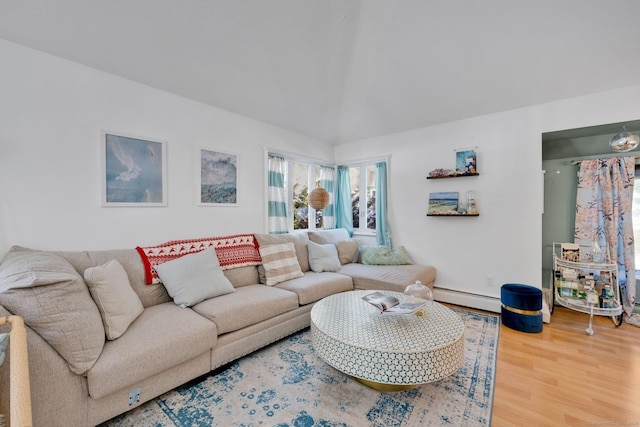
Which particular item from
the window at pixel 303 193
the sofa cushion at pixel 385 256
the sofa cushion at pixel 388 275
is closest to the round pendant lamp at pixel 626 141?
the sofa cushion at pixel 388 275

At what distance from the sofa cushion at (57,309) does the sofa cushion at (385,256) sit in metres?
3.01

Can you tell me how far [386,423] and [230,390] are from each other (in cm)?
104

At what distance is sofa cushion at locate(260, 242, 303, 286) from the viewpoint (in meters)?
2.86

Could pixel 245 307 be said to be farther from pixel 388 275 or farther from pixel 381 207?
pixel 381 207

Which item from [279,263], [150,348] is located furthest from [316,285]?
[150,348]

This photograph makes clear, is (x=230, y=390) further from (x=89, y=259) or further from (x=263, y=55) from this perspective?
(x=263, y=55)

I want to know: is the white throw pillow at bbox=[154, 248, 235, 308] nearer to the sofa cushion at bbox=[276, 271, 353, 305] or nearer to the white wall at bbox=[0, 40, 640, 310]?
the white wall at bbox=[0, 40, 640, 310]

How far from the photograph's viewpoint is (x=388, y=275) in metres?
3.14

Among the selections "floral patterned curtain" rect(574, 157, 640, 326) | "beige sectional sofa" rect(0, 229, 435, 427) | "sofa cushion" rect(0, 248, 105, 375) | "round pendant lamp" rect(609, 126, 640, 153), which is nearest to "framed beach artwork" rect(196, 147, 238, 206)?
"beige sectional sofa" rect(0, 229, 435, 427)

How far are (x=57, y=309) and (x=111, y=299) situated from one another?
0.36 meters

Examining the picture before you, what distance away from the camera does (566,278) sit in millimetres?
2859

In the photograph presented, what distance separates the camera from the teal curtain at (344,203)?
181 inches

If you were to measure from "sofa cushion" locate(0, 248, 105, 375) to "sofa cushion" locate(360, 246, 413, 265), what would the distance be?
9.89 feet

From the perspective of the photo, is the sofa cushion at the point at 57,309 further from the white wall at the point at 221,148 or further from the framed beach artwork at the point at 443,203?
the framed beach artwork at the point at 443,203
